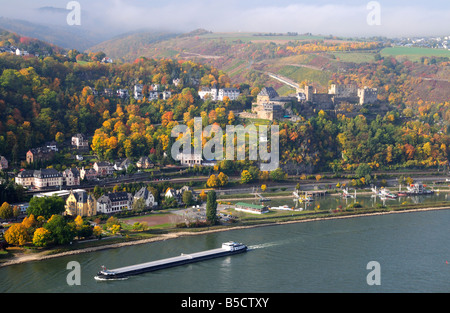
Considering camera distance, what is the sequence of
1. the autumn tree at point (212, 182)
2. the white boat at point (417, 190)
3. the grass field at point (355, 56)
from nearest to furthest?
1. the autumn tree at point (212, 182)
2. the white boat at point (417, 190)
3. the grass field at point (355, 56)

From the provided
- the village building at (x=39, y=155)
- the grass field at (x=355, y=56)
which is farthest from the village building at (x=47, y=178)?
the grass field at (x=355, y=56)

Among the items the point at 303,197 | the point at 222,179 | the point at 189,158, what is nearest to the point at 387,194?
the point at 303,197

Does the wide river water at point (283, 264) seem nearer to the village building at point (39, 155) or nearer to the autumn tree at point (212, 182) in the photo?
the autumn tree at point (212, 182)

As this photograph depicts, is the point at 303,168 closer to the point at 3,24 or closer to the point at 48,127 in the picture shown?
the point at 48,127

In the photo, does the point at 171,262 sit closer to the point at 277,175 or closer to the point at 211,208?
the point at 211,208
